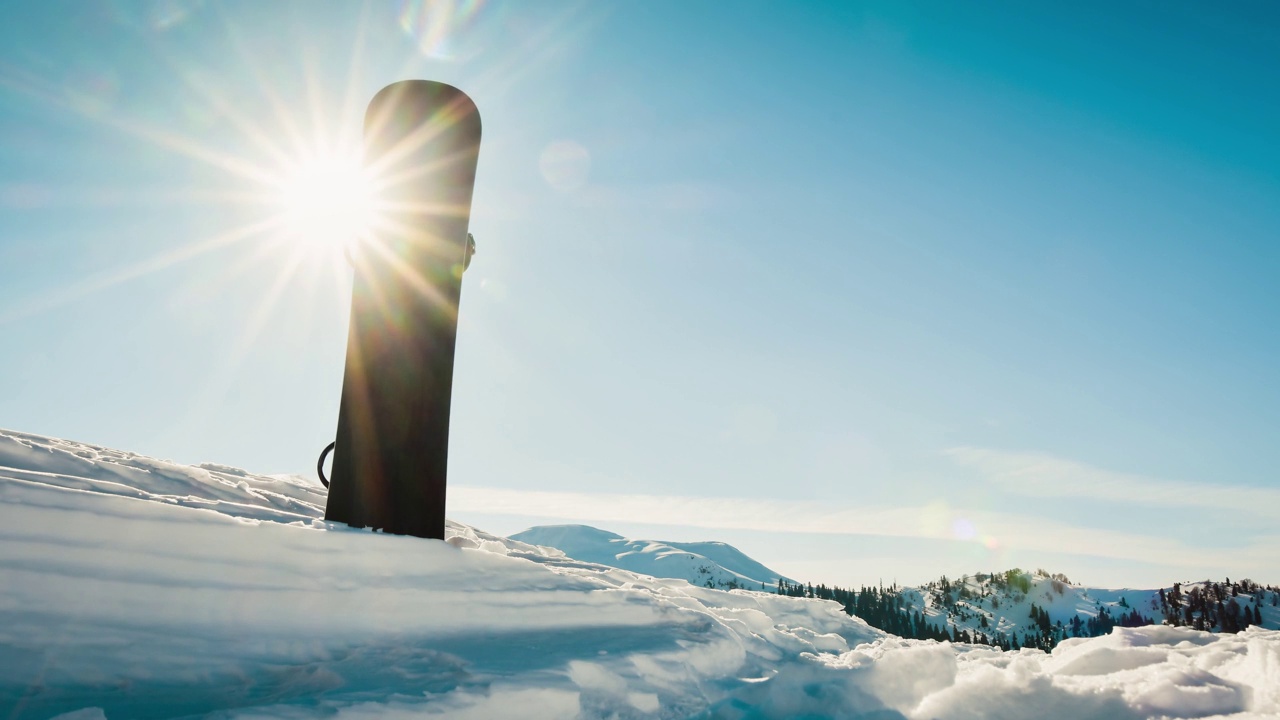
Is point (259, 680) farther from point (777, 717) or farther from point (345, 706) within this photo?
point (777, 717)

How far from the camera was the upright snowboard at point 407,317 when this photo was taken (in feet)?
17.2

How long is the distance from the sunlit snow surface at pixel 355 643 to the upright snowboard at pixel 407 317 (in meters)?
0.60

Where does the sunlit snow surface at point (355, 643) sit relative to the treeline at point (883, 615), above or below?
above

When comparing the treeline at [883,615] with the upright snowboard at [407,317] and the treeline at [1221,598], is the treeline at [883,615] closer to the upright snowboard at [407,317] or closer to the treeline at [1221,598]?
the treeline at [1221,598]

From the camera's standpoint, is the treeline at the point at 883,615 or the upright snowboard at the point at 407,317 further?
the treeline at the point at 883,615

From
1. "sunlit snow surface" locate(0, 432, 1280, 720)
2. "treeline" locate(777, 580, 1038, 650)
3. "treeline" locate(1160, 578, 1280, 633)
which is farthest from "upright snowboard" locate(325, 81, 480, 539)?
"treeline" locate(1160, 578, 1280, 633)

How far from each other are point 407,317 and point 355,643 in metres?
2.76

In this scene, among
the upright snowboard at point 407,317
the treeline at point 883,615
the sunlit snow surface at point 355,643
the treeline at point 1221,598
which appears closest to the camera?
the sunlit snow surface at point 355,643

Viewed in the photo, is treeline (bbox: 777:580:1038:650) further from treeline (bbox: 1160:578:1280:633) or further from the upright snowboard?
the upright snowboard

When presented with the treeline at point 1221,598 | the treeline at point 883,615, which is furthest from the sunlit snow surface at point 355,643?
the treeline at point 1221,598

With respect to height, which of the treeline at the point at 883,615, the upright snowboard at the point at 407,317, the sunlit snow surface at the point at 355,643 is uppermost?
the upright snowboard at the point at 407,317

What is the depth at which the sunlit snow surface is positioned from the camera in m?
2.95

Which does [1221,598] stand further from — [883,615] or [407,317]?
[407,317]

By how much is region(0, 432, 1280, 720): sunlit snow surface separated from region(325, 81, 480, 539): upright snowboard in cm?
60
